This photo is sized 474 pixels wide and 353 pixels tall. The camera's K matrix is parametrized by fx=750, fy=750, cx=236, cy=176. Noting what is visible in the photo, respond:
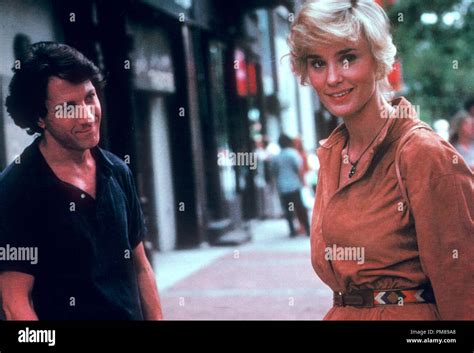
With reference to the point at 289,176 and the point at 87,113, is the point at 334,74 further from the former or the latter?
the point at 289,176

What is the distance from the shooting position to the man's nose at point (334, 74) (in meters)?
1.95

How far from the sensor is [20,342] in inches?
103

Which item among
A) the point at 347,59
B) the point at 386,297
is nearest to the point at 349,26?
the point at 347,59

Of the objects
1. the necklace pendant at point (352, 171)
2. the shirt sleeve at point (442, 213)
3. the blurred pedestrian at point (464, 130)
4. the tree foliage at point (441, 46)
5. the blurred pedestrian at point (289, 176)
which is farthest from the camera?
the blurred pedestrian at point (289, 176)

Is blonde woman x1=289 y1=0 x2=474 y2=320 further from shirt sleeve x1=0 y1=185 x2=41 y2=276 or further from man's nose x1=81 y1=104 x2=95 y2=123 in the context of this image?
Answer: shirt sleeve x1=0 y1=185 x2=41 y2=276

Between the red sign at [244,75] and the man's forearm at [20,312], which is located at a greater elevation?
the red sign at [244,75]

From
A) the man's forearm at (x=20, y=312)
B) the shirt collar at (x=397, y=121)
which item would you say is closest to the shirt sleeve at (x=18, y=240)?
the man's forearm at (x=20, y=312)

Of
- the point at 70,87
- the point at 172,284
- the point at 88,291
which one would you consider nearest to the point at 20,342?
the point at 88,291

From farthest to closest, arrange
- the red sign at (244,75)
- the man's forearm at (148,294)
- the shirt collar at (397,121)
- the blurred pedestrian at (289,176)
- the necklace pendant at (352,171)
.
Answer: the red sign at (244,75) → the blurred pedestrian at (289,176) → the man's forearm at (148,294) → the necklace pendant at (352,171) → the shirt collar at (397,121)

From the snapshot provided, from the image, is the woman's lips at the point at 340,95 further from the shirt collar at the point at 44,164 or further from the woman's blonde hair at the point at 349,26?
the shirt collar at the point at 44,164

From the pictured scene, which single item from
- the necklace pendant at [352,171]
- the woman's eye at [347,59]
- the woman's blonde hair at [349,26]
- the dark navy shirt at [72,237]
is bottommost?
the dark navy shirt at [72,237]

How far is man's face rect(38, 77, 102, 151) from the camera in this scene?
2.33m

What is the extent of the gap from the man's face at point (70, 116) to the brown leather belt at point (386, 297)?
38.2 inches

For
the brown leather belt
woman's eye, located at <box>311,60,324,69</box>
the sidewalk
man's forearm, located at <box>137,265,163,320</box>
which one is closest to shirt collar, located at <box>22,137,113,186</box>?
man's forearm, located at <box>137,265,163,320</box>
